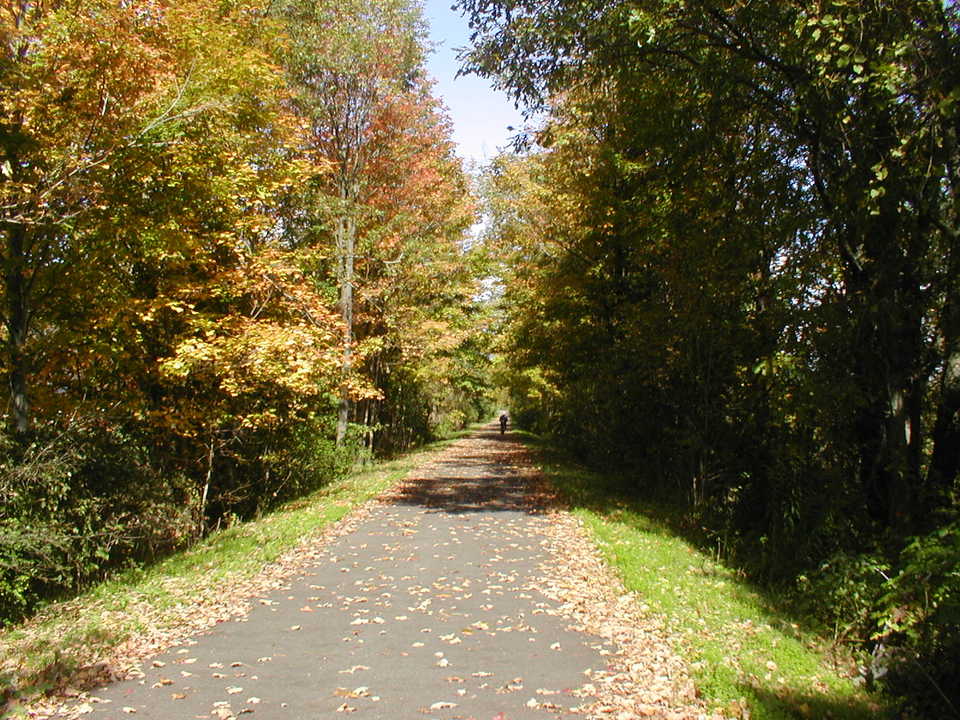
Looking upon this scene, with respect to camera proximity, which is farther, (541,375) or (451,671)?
(541,375)

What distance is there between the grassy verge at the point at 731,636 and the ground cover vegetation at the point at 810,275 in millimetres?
400

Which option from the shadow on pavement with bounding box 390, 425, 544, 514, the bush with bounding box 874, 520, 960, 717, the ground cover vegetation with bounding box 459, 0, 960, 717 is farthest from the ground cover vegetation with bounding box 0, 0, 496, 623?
the bush with bounding box 874, 520, 960, 717

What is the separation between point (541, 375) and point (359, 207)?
10.6m

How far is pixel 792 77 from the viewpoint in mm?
7609

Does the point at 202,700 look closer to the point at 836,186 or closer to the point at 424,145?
the point at 836,186

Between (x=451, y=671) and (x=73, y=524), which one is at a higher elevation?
(x=73, y=524)

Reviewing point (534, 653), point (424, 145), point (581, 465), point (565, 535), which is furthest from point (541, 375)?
point (534, 653)

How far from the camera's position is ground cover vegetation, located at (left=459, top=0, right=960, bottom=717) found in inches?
245

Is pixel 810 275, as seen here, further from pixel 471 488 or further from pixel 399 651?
pixel 471 488

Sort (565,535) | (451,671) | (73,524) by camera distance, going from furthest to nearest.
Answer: (565,535) < (73,524) < (451,671)

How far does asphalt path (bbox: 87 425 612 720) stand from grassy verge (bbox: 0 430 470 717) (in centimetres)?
50

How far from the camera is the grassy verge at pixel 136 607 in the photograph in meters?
5.18

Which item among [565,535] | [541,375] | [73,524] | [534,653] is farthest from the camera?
[541,375]

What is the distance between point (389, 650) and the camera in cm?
585
